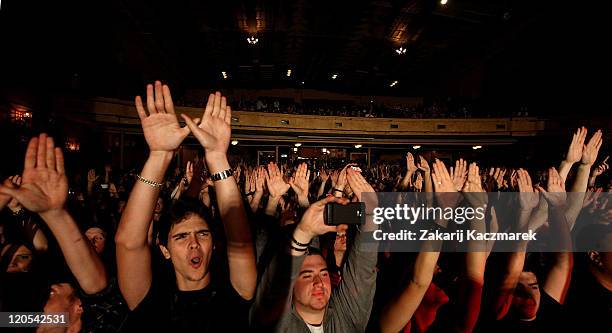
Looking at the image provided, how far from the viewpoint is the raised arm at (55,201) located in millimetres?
1528

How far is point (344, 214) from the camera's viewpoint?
1.44 metres

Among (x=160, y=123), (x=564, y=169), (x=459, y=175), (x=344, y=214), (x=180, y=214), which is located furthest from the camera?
(x=459, y=175)

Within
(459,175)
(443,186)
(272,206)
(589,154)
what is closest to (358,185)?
(443,186)

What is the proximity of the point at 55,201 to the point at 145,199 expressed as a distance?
39 cm

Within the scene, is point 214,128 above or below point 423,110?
below

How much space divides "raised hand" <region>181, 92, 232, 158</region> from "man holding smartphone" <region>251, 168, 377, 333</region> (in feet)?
1.78

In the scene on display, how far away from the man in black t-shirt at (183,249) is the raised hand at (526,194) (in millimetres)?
2258

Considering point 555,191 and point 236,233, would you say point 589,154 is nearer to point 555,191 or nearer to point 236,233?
point 555,191

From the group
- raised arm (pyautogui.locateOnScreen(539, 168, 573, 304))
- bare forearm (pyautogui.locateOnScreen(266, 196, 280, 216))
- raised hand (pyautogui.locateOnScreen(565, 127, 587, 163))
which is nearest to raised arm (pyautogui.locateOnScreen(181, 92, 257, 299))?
bare forearm (pyautogui.locateOnScreen(266, 196, 280, 216))

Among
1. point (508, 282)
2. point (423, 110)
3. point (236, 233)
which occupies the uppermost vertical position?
point (423, 110)

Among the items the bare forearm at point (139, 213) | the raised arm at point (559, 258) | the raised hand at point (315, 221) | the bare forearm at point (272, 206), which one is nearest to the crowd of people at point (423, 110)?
the bare forearm at point (272, 206)

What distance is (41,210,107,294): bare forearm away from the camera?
157 cm

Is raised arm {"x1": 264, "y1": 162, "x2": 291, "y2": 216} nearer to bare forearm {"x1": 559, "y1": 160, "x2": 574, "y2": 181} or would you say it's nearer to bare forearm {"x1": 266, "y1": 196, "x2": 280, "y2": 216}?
bare forearm {"x1": 266, "y1": 196, "x2": 280, "y2": 216}

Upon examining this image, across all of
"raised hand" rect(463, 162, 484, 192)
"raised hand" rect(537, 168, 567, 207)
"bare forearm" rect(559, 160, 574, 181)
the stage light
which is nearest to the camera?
"raised hand" rect(463, 162, 484, 192)
